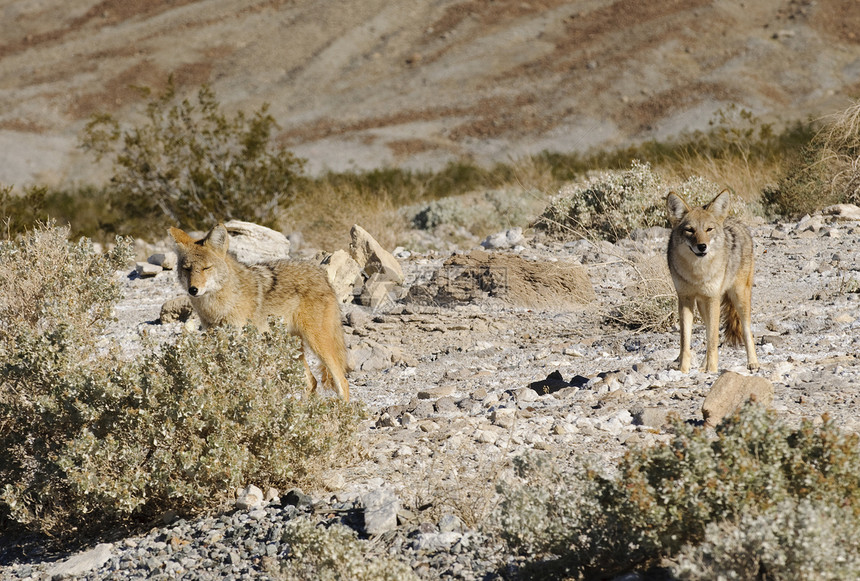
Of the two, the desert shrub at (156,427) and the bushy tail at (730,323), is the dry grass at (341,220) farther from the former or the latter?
the desert shrub at (156,427)

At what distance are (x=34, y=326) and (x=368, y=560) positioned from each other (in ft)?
14.8

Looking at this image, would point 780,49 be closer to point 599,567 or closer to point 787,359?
point 787,359

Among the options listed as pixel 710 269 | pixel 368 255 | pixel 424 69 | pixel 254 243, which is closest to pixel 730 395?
pixel 710 269

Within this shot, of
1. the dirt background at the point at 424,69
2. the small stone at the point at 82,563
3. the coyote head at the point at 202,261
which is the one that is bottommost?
the dirt background at the point at 424,69

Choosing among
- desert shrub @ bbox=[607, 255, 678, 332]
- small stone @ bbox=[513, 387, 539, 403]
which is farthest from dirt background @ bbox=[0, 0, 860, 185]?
small stone @ bbox=[513, 387, 539, 403]

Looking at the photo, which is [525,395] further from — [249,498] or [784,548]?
[784,548]

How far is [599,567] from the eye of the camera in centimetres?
348

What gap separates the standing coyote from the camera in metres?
6.14

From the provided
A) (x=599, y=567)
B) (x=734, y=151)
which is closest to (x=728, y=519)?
(x=599, y=567)

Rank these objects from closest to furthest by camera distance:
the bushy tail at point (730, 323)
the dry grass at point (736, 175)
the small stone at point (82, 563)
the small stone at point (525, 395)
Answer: the small stone at point (82, 563) < the small stone at point (525, 395) < the bushy tail at point (730, 323) < the dry grass at point (736, 175)

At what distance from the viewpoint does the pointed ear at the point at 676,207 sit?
21.0 ft

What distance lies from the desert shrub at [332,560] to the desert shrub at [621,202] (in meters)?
7.76

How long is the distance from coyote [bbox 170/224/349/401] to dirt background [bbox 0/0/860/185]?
94.2ft

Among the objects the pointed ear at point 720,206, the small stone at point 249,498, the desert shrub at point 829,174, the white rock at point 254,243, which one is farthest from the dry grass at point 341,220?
the small stone at point 249,498
